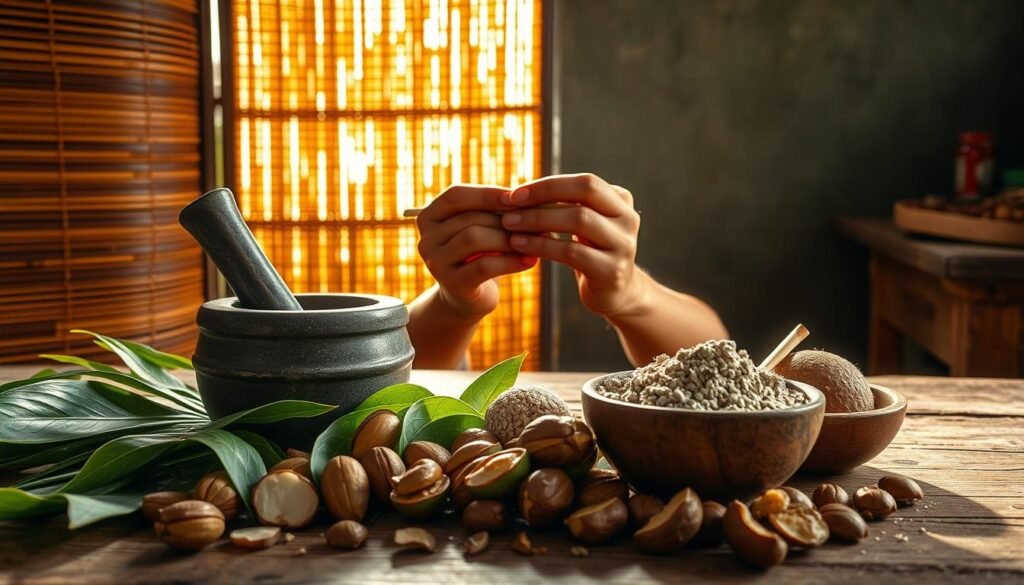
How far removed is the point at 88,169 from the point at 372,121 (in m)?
0.67

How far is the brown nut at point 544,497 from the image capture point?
0.79m

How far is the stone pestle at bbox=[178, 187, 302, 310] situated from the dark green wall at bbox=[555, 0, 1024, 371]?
10.5 ft

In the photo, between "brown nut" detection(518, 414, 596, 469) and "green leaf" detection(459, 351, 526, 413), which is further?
"green leaf" detection(459, 351, 526, 413)

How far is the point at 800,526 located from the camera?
771 mm

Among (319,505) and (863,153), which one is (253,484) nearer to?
(319,505)

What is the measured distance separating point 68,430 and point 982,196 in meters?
3.45

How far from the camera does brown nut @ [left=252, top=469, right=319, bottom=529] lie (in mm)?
803

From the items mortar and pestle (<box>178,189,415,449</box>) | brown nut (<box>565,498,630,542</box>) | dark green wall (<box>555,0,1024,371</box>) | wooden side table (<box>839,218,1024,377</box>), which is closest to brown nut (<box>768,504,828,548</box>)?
brown nut (<box>565,498,630,542</box>)

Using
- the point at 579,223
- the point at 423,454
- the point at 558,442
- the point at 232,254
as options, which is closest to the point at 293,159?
the point at 579,223

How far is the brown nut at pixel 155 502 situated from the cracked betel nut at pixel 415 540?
198 millimetres

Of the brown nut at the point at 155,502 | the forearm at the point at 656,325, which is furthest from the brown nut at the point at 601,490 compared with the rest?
the forearm at the point at 656,325

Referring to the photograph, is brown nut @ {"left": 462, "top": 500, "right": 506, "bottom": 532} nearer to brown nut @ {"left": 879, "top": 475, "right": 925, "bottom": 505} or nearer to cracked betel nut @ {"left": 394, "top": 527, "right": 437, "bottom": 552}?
cracked betel nut @ {"left": 394, "top": 527, "right": 437, "bottom": 552}

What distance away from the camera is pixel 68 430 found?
0.98 meters

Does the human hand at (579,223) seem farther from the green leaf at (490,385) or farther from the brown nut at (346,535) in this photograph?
the brown nut at (346,535)
